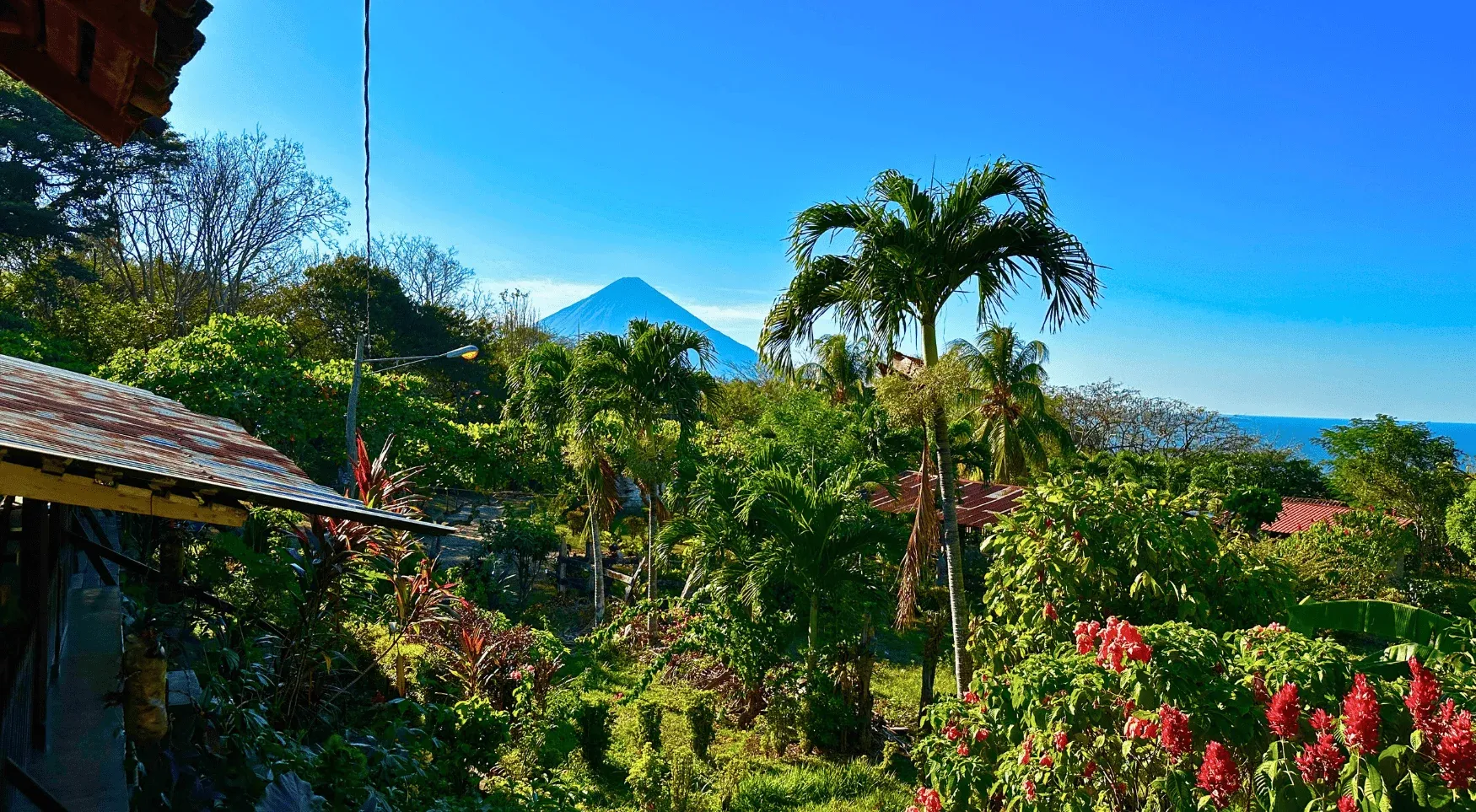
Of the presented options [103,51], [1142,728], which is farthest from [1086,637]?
[103,51]

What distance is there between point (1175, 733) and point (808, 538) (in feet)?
22.0

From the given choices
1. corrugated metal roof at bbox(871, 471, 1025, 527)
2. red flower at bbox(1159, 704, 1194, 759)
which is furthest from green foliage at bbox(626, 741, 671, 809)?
corrugated metal roof at bbox(871, 471, 1025, 527)

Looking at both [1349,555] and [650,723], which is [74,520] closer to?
[650,723]

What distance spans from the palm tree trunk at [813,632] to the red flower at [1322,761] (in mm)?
6984

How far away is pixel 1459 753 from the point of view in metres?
2.70

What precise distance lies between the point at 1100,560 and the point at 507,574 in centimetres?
1308

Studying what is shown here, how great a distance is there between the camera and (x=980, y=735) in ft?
14.7

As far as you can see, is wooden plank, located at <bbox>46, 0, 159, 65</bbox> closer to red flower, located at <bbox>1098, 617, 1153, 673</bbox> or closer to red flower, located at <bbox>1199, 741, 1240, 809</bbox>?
red flower, located at <bbox>1098, 617, 1153, 673</bbox>

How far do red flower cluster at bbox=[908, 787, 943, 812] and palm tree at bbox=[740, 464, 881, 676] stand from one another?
4.81 m

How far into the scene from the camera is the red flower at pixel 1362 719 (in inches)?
114

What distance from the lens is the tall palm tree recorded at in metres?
13.7

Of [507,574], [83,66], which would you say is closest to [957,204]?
[83,66]

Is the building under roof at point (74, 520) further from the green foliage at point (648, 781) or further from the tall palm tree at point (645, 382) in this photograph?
the tall palm tree at point (645, 382)

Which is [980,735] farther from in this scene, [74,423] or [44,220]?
[44,220]
